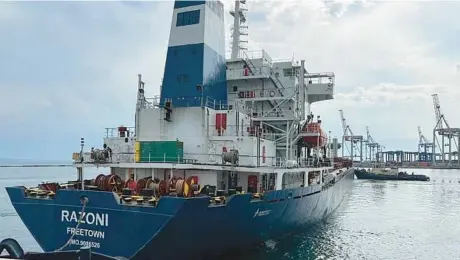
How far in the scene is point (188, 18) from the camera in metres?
18.1

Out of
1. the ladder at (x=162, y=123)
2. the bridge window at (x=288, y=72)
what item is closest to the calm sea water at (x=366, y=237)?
the ladder at (x=162, y=123)

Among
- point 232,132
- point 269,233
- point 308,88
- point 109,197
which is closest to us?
point 109,197

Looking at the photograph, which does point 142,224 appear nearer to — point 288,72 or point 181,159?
point 181,159

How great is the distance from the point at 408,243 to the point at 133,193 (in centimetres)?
1357

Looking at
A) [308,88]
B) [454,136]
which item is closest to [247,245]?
[308,88]

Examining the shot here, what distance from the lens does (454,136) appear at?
5605 inches

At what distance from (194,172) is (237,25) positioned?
13939 mm

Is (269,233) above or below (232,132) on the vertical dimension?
below

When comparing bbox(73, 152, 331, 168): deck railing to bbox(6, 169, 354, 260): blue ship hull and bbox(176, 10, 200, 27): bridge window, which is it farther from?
bbox(176, 10, 200, 27): bridge window

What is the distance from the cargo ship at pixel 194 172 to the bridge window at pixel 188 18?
46mm

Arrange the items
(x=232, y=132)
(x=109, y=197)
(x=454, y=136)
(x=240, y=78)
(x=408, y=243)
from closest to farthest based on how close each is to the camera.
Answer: (x=109, y=197) → (x=232, y=132) → (x=408, y=243) → (x=240, y=78) → (x=454, y=136)

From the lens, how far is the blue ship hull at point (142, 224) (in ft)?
35.7

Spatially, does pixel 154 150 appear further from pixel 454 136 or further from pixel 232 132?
pixel 454 136

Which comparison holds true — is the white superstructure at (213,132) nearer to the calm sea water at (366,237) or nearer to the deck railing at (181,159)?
the deck railing at (181,159)
